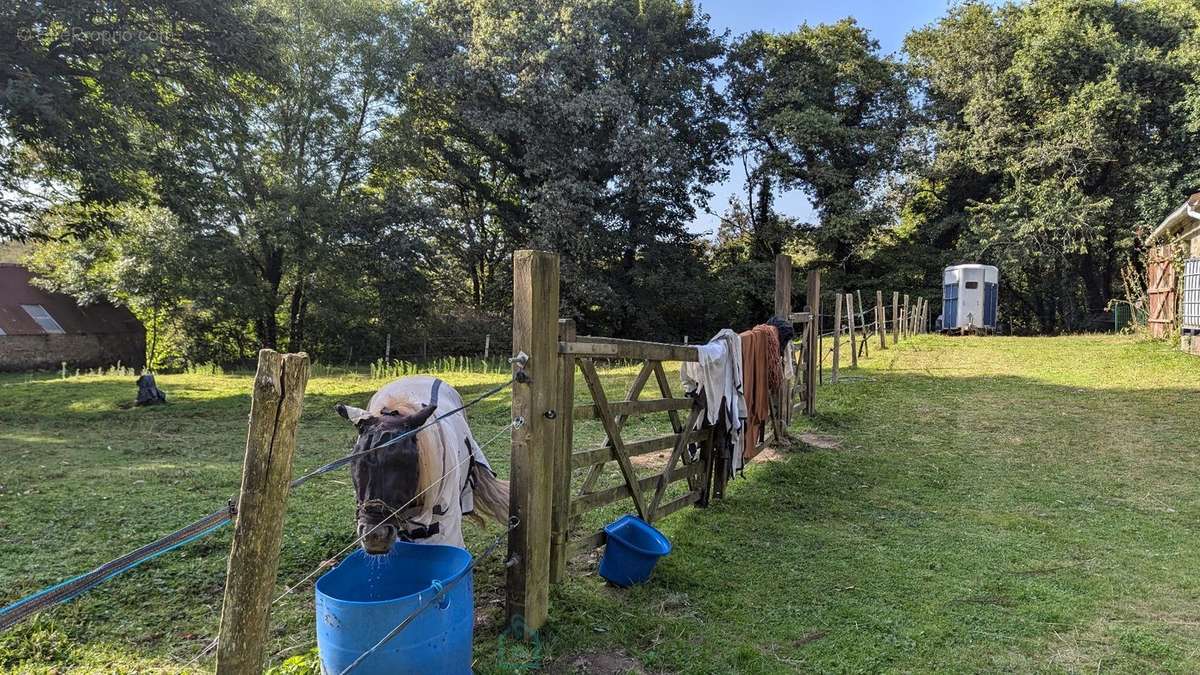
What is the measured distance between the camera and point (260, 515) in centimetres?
183

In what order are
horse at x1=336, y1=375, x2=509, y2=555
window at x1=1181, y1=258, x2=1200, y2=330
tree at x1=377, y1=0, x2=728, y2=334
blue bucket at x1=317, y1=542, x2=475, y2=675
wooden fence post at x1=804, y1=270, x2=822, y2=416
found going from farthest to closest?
tree at x1=377, y1=0, x2=728, y2=334
window at x1=1181, y1=258, x2=1200, y2=330
wooden fence post at x1=804, y1=270, x2=822, y2=416
horse at x1=336, y1=375, x2=509, y2=555
blue bucket at x1=317, y1=542, x2=475, y2=675

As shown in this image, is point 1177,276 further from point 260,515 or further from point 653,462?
point 260,515

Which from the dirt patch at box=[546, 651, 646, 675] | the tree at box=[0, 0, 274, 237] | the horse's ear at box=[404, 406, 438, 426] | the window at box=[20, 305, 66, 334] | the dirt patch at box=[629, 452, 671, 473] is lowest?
the dirt patch at box=[546, 651, 646, 675]

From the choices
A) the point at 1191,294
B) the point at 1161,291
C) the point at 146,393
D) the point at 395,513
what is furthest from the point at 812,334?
the point at 1161,291

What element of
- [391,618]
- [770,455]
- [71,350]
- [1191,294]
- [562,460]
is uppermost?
[1191,294]

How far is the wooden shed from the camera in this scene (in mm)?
13500

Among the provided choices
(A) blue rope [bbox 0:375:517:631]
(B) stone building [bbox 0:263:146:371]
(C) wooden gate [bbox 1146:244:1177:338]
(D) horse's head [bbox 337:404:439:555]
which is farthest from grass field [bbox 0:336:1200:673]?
(B) stone building [bbox 0:263:146:371]

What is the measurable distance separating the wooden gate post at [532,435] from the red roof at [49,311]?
1044 inches

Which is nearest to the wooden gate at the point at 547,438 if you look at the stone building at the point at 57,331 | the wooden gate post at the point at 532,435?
the wooden gate post at the point at 532,435

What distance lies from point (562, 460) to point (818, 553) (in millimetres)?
2170

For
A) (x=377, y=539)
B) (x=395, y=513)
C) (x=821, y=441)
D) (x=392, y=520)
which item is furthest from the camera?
(x=821, y=441)

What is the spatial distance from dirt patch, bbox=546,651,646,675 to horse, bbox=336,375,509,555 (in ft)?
2.56

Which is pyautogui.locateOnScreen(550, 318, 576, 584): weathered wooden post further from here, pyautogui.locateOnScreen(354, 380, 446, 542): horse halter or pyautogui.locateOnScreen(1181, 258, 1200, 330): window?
pyautogui.locateOnScreen(1181, 258, 1200, 330): window

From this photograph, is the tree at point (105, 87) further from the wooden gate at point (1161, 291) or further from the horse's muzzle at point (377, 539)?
the wooden gate at point (1161, 291)
